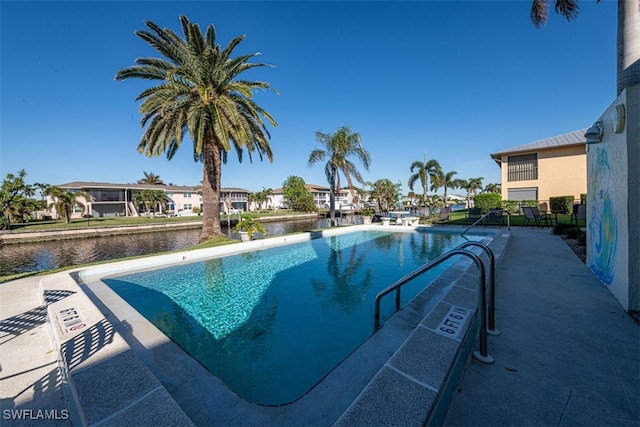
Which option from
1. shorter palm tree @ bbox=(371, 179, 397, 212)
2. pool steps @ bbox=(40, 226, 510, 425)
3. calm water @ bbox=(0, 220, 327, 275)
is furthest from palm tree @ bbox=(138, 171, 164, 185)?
pool steps @ bbox=(40, 226, 510, 425)

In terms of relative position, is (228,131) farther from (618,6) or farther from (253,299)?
(618,6)

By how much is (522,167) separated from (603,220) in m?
24.0

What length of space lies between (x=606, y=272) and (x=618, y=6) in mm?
4696

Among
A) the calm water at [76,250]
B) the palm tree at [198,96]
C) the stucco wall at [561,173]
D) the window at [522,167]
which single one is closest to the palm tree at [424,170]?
the window at [522,167]

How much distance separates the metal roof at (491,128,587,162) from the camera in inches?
838

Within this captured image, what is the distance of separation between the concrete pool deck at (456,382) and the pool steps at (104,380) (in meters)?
0.02

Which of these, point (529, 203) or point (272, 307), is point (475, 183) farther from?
point (272, 307)

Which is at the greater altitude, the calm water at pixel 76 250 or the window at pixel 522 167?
the window at pixel 522 167

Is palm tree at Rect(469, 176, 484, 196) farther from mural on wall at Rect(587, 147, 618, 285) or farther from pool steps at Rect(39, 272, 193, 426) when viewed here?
pool steps at Rect(39, 272, 193, 426)

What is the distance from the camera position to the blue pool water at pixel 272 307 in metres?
3.33

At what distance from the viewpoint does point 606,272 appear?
4.35m

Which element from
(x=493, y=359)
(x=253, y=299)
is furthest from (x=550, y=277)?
(x=253, y=299)

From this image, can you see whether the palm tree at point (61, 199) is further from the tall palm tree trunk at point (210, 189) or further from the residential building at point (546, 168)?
the residential building at point (546, 168)

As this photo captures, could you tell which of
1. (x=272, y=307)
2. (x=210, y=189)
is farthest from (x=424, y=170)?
(x=272, y=307)
